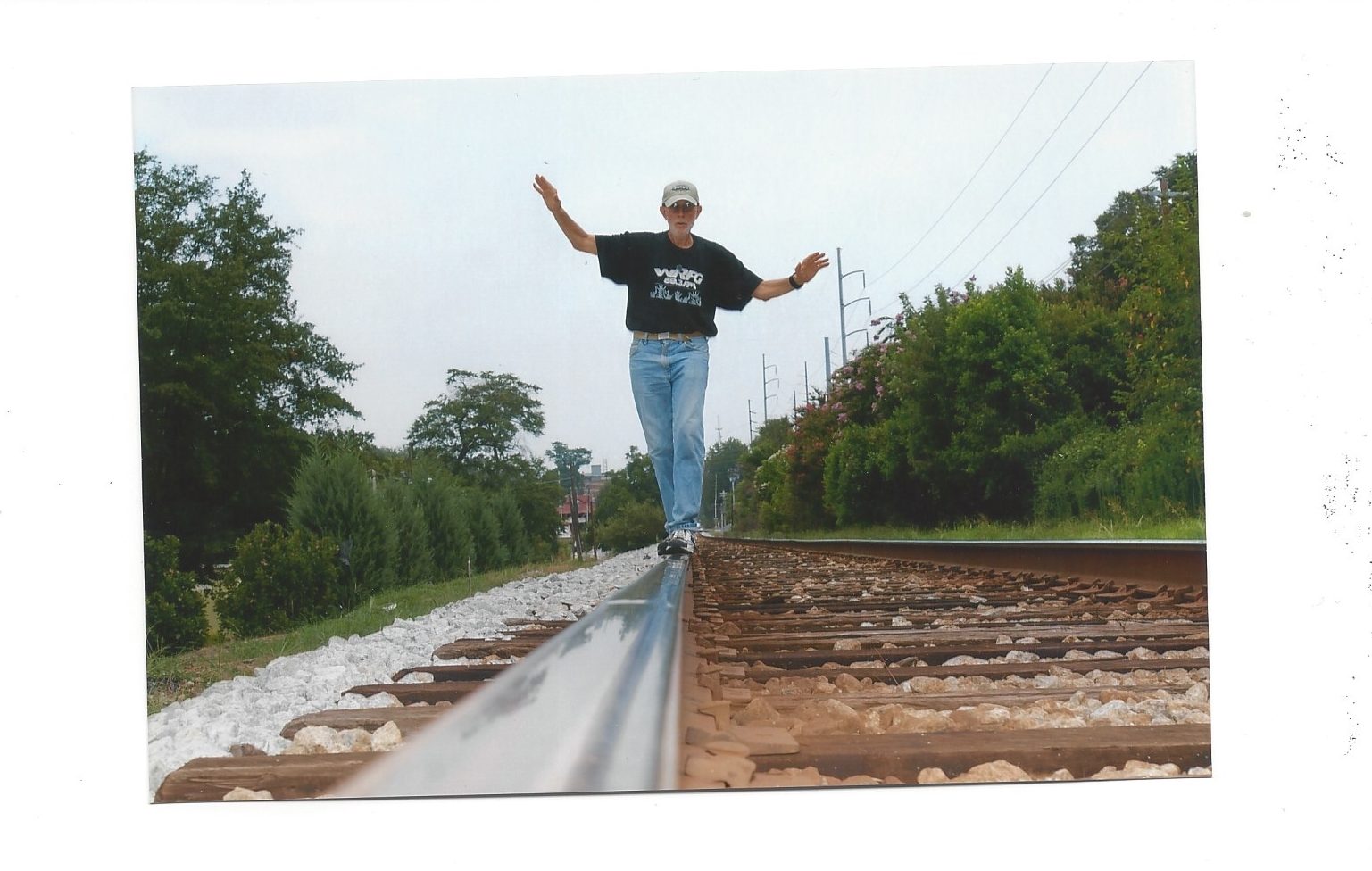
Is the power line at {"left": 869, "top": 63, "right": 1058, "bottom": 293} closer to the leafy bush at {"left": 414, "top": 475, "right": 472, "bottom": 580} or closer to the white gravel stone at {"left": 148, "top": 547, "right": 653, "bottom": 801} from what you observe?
the white gravel stone at {"left": 148, "top": 547, "right": 653, "bottom": 801}

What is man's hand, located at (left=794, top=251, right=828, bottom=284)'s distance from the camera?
10.2 ft

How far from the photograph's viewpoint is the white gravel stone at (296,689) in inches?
71.7

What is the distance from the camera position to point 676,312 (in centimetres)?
336

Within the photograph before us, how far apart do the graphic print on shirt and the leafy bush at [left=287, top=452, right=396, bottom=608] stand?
2737 millimetres

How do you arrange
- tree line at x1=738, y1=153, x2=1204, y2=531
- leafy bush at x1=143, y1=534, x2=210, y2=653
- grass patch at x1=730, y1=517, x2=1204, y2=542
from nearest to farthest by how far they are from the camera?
leafy bush at x1=143, y1=534, x2=210, y2=653 → grass patch at x1=730, y1=517, x2=1204, y2=542 → tree line at x1=738, y1=153, x2=1204, y2=531

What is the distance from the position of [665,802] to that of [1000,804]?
553mm

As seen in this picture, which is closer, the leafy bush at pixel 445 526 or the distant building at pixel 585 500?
the distant building at pixel 585 500

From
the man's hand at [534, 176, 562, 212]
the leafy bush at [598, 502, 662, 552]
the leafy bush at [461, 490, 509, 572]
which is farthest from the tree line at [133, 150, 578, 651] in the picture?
the man's hand at [534, 176, 562, 212]

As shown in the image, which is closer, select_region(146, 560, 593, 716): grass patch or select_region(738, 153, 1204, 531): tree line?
select_region(146, 560, 593, 716): grass patch

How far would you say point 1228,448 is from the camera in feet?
7.64

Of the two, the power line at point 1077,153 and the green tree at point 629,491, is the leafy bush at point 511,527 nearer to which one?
the green tree at point 629,491

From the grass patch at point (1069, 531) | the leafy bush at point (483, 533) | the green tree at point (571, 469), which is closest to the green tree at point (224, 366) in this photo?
the green tree at point (571, 469)

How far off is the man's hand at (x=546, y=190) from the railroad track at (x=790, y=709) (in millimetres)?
1139

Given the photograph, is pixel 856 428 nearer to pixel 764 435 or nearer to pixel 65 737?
pixel 764 435
